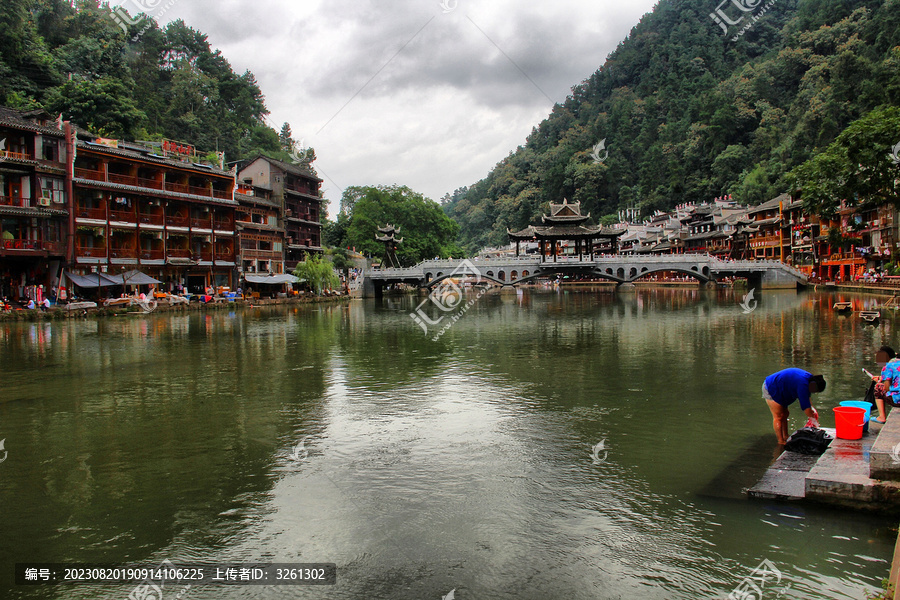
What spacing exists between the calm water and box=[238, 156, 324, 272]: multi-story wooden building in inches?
1795

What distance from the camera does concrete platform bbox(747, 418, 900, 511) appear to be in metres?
7.72

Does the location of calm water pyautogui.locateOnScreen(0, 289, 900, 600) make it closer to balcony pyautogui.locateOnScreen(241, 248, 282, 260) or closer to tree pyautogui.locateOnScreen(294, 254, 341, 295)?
tree pyautogui.locateOnScreen(294, 254, 341, 295)

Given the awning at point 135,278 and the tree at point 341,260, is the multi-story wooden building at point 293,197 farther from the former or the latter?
the awning at point 135,278

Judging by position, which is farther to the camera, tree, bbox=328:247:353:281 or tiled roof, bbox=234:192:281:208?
tree, bbox=328:247:353:281

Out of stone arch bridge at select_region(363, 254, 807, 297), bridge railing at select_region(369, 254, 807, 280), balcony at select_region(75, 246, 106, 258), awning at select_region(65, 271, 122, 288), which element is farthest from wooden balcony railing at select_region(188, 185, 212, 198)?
bridge railing at select_region(369, 254, 807, 280)

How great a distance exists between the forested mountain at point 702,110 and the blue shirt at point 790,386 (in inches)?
2239

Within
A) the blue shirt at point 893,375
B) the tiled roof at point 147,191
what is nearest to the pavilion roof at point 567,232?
the tiled roof at point 147,191

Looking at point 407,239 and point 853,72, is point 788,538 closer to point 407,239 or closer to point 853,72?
point 407,239

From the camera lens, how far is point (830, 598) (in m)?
6.33

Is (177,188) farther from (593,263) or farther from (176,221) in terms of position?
(593,263)

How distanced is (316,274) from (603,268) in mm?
32619

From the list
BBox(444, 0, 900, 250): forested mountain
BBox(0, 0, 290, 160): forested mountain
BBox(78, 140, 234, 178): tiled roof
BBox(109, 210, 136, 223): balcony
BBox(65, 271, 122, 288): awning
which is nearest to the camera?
BBox(65, 271, 122, 288): awning

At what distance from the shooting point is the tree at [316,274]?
60.4m

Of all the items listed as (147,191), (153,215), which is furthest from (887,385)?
(153,215)
